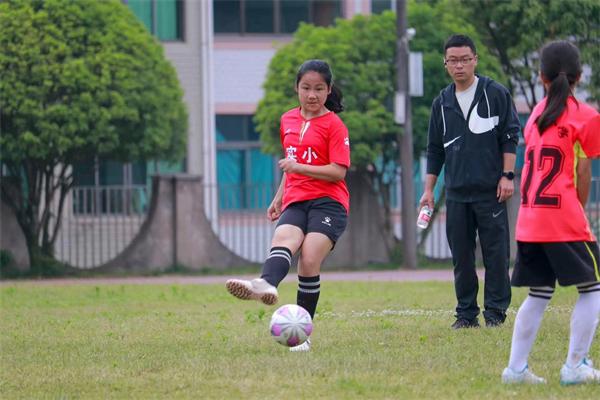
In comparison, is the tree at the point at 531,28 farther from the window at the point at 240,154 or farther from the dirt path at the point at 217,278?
the window at the point at 240,154

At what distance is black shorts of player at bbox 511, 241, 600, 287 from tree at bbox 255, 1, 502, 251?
1679 centimetres

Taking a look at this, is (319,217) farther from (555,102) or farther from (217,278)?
(217,278)

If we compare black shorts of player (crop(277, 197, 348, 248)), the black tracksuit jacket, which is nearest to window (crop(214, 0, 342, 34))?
the black tracksuit jacket

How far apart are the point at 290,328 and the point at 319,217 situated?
3.31 feet

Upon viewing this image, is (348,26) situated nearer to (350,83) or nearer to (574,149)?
(350,83)

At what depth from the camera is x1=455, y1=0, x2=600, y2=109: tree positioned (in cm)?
2288

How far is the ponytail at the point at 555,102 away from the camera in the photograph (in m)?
7.10

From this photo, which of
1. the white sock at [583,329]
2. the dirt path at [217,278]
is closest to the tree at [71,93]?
the dirt path at [217,278]

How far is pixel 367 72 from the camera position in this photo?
24.5 metres

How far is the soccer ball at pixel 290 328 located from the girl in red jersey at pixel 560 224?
1.64 metres

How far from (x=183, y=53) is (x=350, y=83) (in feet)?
29.1

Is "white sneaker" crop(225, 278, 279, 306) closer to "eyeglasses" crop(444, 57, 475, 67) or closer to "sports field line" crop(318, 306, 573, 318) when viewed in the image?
"eyeglasses" crop(444, 57, 475, 67)

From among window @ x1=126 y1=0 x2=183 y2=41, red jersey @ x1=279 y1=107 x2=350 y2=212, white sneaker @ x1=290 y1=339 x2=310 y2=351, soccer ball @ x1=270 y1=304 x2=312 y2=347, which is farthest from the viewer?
window @ x1=126 y1=0 x2=183 y2=41

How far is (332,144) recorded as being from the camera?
29.8ft
